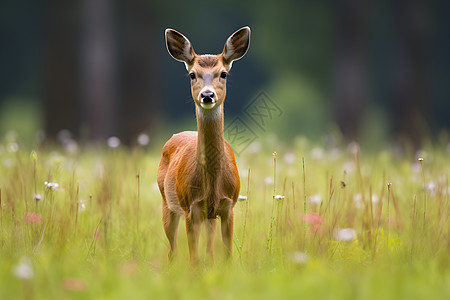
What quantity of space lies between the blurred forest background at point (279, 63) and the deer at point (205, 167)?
2.02 meters

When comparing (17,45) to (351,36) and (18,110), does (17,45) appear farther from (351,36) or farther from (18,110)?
(351,36)

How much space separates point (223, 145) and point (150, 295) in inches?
50.7

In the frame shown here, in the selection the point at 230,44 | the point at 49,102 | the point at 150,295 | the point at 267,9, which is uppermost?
the point at 267,9

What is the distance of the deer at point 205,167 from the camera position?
3.27 metres

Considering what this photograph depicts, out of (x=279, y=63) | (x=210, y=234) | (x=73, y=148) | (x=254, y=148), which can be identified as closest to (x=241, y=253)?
(x=210, y=234)

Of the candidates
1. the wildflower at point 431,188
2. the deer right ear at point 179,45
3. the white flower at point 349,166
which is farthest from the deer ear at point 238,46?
the white flower at point 349,166

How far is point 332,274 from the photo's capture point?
265cm

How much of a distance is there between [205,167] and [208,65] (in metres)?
0.68

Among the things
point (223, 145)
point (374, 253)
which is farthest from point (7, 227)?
point (374, 253)

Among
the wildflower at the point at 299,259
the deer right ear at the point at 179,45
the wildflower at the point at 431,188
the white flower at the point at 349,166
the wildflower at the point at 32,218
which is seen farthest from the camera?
the white flower at the point at 349,166

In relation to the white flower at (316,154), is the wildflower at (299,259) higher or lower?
lower

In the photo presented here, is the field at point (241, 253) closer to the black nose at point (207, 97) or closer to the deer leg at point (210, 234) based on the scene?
the deer leg at point (210, 234)

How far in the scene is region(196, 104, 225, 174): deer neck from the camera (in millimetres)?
3334

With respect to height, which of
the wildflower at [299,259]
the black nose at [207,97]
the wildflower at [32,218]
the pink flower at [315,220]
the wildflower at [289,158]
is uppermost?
the black nose at [207,97]
